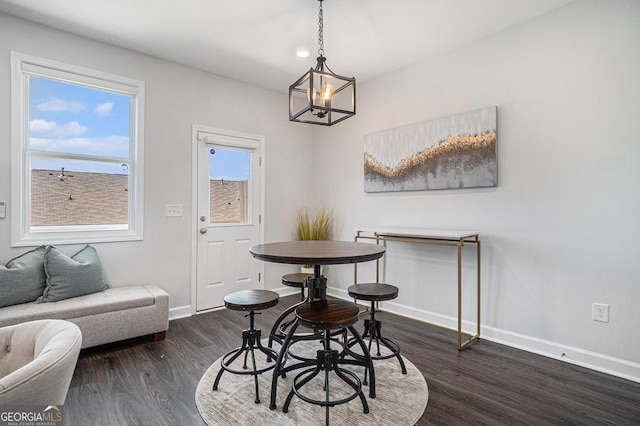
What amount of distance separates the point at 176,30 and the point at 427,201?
288 centimetres

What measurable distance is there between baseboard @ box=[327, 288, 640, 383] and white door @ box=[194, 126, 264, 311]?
2107 mm

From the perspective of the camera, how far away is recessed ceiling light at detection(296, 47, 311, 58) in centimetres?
325

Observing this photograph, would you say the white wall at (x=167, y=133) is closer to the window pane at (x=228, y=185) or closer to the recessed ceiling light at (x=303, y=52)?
the window pane at (x=228, y=185)

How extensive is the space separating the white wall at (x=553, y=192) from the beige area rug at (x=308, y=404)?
3.98 feet

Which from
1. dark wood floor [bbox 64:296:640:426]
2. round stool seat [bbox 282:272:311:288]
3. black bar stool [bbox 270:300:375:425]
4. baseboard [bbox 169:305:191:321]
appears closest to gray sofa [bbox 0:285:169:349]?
dark wood floor [bbox 64:296:640:426]

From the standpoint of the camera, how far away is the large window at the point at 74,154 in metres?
2.83

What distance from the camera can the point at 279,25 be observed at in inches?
113

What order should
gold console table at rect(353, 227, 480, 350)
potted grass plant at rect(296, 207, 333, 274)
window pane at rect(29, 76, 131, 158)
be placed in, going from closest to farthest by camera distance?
gold console table at rect(353, 227, 480, 350) → window pane at rect(29, 76, 131, 158) → potted grass plant at rect(296, 207, 333, 274)

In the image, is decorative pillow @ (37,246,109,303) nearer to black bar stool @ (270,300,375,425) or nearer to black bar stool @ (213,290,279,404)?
black bar stool @ (213,290,279,404)

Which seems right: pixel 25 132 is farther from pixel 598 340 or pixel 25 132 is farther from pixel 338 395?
pixel 598 340

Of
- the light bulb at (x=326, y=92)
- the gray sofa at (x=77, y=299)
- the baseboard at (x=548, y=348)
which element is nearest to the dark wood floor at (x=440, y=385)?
the baseboard at (x=548, y=348)

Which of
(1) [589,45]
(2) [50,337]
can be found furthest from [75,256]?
(1) [589,45]

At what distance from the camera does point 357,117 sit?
422 centimetres

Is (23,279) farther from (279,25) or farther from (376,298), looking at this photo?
(279,25)
